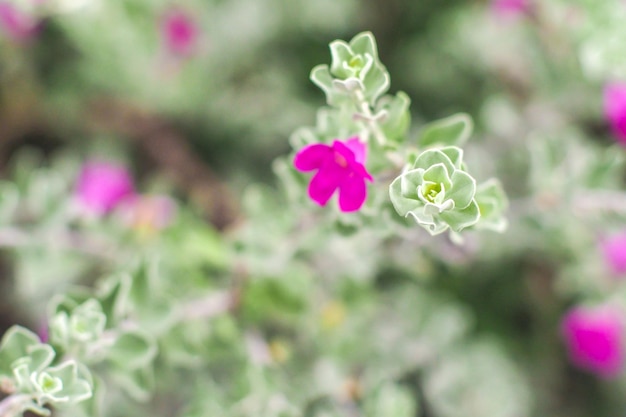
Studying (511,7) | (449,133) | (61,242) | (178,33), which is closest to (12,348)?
(61,242)

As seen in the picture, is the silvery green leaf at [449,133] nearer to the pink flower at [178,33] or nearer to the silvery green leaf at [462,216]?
the silvery green leaf at [462,216]

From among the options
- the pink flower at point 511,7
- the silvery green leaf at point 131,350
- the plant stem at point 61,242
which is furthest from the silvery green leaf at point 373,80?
the pink flower at point 511,7

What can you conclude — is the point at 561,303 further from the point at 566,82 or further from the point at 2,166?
the point at 2,166

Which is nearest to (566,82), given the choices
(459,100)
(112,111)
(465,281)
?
(459,100)

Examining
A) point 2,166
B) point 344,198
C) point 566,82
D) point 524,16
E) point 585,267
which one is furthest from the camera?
point 2,166

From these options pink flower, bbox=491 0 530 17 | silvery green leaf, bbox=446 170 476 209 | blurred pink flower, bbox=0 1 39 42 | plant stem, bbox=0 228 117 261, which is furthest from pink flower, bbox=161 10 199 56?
silvery green leaf, bbox=446 170 476 209

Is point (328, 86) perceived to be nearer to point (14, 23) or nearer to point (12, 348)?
point (12, 348)

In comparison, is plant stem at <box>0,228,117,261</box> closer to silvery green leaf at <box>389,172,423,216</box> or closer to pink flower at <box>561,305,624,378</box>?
silvery green leaf at <box>389,172,423,216</box>

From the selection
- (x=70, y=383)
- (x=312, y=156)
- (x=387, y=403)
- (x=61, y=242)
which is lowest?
(x=70, y=383)
